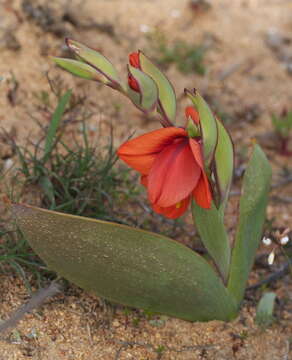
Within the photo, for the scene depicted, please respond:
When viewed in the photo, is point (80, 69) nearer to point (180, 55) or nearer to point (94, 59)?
point (94, 59)

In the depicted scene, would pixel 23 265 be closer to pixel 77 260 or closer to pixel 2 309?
pixel 2 309

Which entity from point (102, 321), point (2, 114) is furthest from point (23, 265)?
point (2, 114)

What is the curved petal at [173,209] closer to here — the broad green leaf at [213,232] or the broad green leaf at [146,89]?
the broad green leaf at [213,232]

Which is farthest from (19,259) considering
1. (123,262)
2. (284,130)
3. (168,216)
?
(284,130)

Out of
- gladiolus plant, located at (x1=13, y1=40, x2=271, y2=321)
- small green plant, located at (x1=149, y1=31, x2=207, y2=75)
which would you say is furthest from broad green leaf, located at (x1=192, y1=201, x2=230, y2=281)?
small green plant, located at (x1=149, y1=31, x2=207, y2=75)

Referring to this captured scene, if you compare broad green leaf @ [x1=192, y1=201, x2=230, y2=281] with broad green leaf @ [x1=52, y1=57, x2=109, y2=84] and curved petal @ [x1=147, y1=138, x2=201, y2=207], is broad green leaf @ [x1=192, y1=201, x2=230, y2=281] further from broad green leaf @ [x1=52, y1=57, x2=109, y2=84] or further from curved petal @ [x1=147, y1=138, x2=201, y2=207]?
broad green leaf @ [x1=52, y1=57, x2=109, y2=84]
